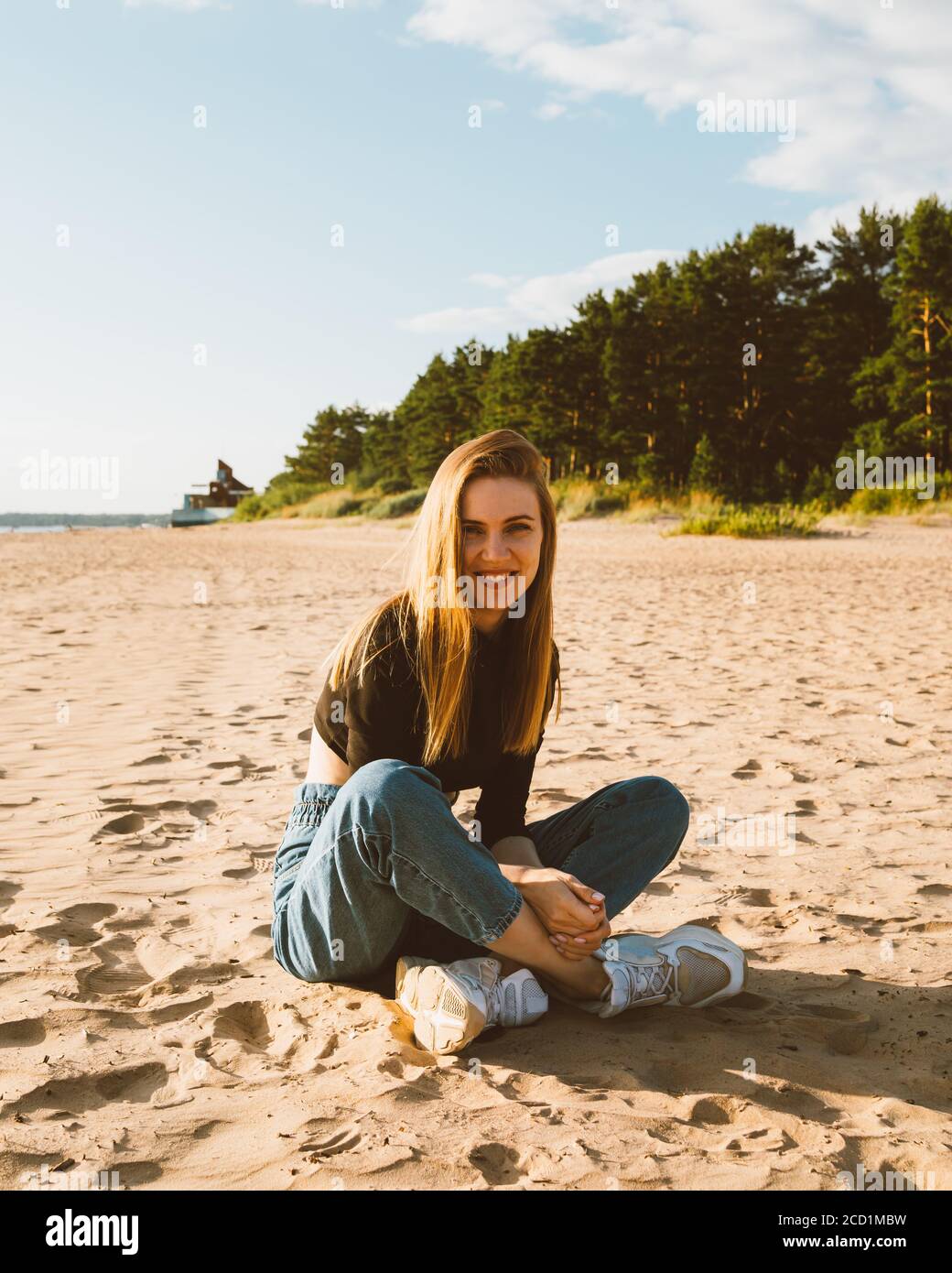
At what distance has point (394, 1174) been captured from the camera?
6.45 feet

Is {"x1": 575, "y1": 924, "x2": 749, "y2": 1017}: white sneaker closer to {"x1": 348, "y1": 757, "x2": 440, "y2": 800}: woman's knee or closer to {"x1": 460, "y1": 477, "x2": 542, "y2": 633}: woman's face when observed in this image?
{"x1": 348, "y1": 757, "x2": 440, "y2": 800}: woman's knee

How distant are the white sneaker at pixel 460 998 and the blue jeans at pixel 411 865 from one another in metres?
0.06

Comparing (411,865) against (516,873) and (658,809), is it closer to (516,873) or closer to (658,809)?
(516,873)

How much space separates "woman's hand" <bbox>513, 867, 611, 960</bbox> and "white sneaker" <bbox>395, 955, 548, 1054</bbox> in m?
0.16

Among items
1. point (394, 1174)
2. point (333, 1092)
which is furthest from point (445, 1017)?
point (394, 1174)

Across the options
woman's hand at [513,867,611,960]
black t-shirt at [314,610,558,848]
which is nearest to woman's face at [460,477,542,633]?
black t-shirt at [314,610,558,848]

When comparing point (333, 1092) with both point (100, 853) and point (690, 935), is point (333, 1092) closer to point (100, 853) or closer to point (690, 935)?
point (690, 935)

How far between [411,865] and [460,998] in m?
0.34

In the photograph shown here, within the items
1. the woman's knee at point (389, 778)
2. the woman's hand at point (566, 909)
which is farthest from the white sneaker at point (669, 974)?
the woman's knee at point (389, 778)

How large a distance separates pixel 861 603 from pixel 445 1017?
10.0 metres

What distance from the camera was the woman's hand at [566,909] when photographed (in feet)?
7.97

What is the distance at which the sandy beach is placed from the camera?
6.75 feet

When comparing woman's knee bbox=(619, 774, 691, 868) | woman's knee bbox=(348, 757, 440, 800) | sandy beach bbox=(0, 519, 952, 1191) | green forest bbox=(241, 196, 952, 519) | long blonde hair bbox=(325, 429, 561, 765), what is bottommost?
sandy beach bbox=(0, 519, 952, 1191)

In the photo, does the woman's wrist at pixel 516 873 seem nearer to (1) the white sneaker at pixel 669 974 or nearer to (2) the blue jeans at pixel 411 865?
(2) the blue jeans at pixel 411 865
